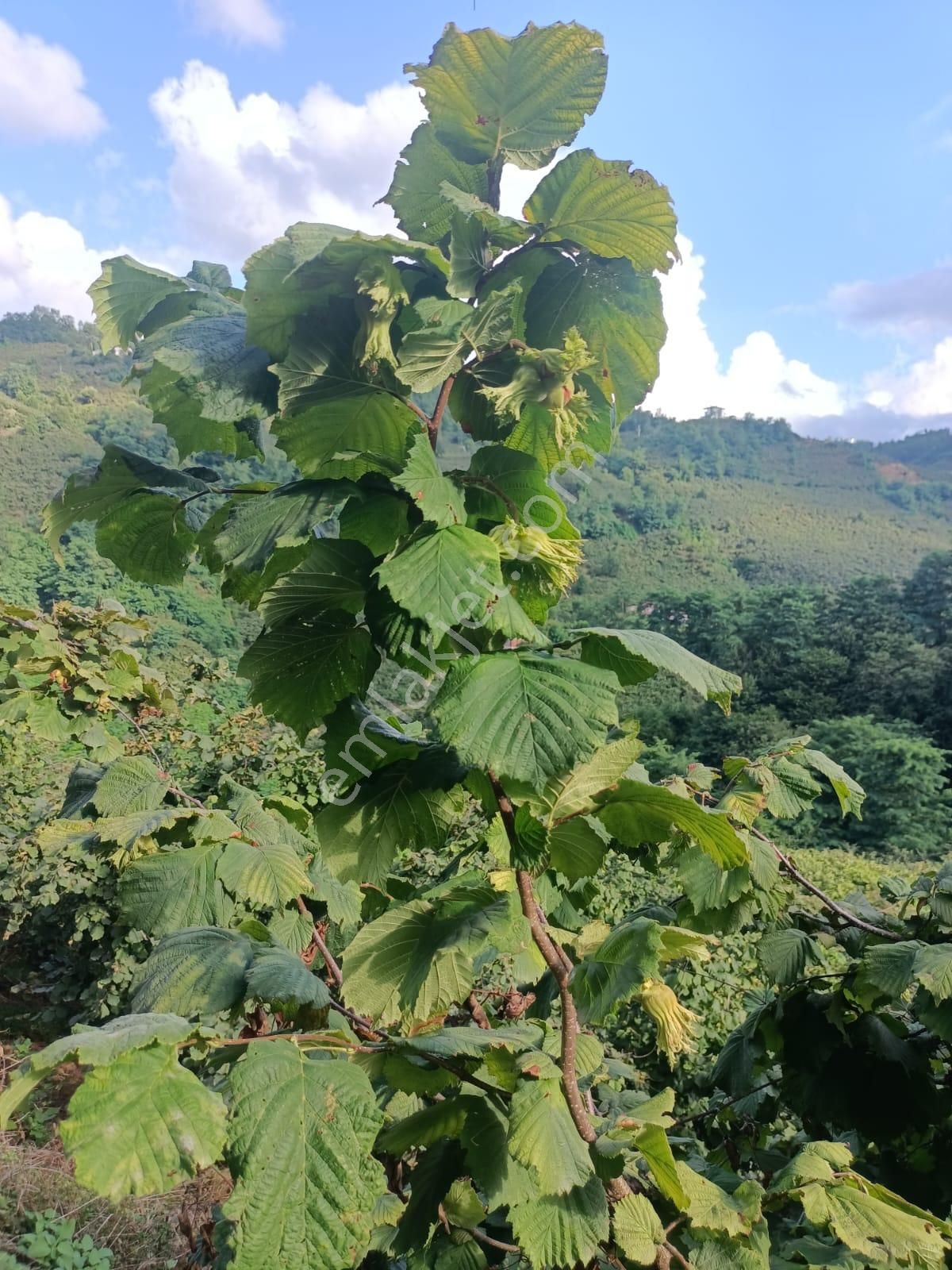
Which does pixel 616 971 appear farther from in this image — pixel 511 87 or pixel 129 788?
pixel 129 788

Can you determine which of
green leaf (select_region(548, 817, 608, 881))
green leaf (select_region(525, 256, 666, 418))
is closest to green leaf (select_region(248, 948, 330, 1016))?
green leaf (select_region(548, 817, 608, 881))

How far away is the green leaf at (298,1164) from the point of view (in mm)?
632

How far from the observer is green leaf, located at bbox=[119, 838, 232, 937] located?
1.16 m

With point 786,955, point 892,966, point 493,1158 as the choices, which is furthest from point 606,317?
point 786,955

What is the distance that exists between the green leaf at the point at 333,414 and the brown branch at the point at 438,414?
0.06 feet

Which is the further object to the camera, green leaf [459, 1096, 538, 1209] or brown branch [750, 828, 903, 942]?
brown branch [750, 828, 903, 942]

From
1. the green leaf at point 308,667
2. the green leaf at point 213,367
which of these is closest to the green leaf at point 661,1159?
the green leaf at point 308,667

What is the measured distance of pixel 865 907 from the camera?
6.73ft

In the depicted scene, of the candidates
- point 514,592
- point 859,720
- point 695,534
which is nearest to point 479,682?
point 514,592

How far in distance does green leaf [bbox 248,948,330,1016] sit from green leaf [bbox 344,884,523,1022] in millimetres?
56

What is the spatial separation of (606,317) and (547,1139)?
3.23ft

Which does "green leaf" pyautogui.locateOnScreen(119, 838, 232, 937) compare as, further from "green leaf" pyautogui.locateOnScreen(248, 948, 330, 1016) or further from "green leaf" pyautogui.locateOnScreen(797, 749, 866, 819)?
"green leaf" pyautogui.locateOnScreen(797, 749, 866, 819)

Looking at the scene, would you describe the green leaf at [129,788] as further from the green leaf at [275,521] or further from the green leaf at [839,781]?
the green leaf at [839,781]

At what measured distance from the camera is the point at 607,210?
36.5 inches
